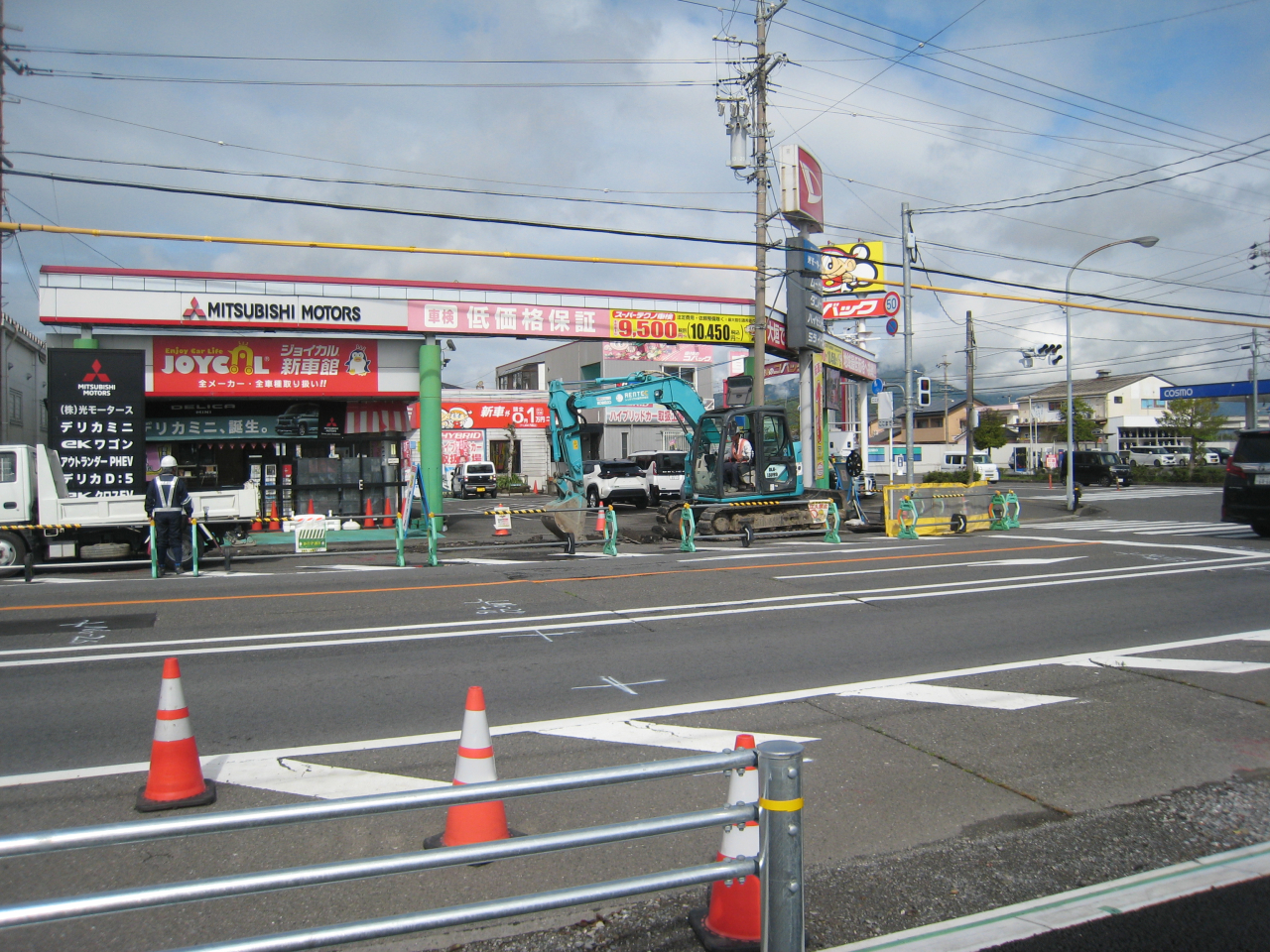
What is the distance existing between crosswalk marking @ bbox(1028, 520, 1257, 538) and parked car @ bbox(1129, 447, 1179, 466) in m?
43.5

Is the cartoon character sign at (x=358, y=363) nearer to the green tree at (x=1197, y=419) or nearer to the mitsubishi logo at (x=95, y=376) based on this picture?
the mitsubishi logo at (x=95, y=376)

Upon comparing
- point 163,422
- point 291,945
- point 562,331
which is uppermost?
point 562,331

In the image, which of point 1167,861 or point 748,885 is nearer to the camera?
point 748,885

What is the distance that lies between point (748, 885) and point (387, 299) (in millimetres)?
20849

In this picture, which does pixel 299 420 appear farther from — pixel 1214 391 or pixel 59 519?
pixel 1214 391

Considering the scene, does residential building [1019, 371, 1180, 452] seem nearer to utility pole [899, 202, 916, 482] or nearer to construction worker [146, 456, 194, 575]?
utility pole [899, 202, 916, 482]

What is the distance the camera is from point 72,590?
486 inches

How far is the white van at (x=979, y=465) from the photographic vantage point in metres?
51.6

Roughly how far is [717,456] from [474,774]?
15.7 metres

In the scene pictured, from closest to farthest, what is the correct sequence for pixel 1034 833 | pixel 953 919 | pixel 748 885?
pixel 748 885
pixel 953 919
pixel 1034 833

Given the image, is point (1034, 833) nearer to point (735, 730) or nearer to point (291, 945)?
point (735, 730)

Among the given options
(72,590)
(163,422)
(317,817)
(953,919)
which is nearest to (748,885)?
(953,919)

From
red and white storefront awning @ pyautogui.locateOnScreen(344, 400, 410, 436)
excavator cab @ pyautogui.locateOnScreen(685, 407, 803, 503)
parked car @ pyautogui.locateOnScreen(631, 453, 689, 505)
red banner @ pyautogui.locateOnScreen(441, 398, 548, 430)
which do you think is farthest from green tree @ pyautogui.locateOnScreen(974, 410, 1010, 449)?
red and white storefront awning @ pyautogui.locateOnScreen(344, 400, 410, 436)

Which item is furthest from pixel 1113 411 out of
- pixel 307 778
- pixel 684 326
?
pixel 307 778
